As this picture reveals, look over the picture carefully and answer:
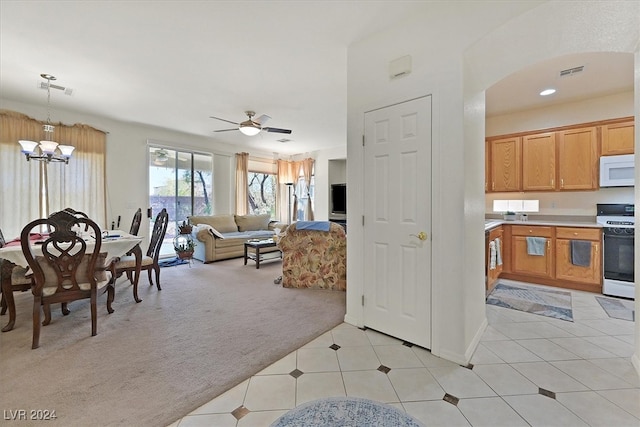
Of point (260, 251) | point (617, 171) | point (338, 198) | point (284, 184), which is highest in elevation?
point (284, 184)

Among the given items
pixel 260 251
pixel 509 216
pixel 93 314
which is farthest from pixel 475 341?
pixel 260 251

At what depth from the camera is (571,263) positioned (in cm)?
362

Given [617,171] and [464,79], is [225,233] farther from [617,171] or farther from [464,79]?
[617,171]

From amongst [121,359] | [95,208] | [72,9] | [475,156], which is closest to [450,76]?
[475,156]

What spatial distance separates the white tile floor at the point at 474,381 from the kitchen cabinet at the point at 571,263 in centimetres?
128

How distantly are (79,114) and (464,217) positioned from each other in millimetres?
6327

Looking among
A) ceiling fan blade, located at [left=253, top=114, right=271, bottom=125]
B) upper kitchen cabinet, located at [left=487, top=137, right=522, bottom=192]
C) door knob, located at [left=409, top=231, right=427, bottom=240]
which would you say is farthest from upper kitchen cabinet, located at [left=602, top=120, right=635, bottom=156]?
ceiling fan blade, located at [left=253, top=114, right=271, bottom=125]

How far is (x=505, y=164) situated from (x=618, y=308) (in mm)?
2368

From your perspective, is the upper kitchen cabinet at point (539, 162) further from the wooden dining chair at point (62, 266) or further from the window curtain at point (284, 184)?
the window curtain at point (284, 184)

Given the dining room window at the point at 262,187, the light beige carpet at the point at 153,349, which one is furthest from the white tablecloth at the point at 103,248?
the dining room window at the point at 262,187

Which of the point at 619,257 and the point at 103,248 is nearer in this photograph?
the point at 103,248

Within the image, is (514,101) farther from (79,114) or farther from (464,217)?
(79,114)

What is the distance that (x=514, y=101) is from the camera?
3936 mm

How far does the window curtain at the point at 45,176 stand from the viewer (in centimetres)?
406
